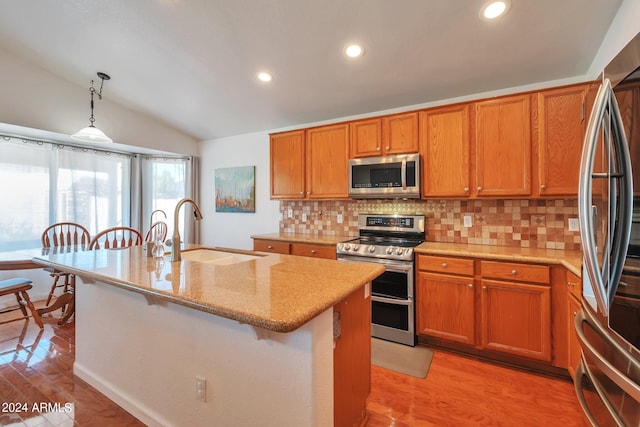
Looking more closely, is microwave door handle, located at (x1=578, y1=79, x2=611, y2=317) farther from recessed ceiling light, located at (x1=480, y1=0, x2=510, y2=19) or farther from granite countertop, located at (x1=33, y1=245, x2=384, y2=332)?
recessed ceiling light, located at (x1=480, y1=0, x2=510, y2=19)

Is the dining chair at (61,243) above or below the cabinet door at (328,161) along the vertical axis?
below

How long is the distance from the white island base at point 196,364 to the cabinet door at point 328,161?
82.8 inches

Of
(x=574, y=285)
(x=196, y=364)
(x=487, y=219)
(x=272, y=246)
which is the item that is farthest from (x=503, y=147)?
(x=196, y=364)

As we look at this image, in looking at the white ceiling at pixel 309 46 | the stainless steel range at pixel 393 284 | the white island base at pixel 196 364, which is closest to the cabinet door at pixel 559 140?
the white ceiling at pixel 309 46

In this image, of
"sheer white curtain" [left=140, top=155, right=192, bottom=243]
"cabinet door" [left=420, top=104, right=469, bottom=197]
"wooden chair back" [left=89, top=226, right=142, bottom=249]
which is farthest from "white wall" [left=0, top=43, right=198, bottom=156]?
"cabinet door" [left=420, top=104, right=469, bottom=197]

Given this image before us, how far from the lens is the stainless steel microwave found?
2662 mm

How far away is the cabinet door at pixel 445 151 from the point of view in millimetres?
2484

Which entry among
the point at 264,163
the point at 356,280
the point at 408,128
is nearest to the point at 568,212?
the point at 408,128

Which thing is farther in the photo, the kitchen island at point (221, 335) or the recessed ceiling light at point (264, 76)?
the recessed ceiling light at point (264, 76)

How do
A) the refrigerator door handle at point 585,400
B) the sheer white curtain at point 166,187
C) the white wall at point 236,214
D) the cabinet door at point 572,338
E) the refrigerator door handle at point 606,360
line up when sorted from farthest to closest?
the sheer white curtain at point 166,187
the white wall at point 236,214
the cabinet door at point 572,338
the refrigerator door handle at point 585,400
the refrigerator door handle at point 606,360

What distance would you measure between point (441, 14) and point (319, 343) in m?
2.22

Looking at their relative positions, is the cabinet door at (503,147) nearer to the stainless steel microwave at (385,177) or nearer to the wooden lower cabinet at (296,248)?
the stainless steel microwave at (385,177)

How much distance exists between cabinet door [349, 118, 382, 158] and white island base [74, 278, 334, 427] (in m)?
2.16

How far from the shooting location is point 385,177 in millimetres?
2814
